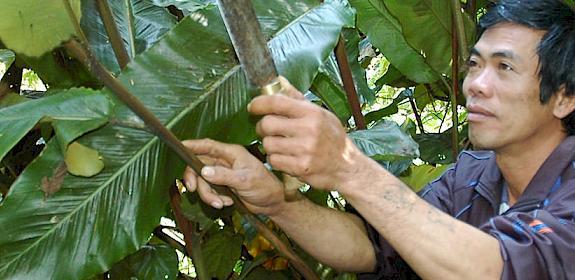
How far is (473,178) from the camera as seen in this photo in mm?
1274

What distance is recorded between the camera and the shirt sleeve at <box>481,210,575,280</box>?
899 mm

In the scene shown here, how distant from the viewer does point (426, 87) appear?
6.53ft

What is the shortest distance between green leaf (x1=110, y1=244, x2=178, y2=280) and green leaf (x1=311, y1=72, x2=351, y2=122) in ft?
1.24

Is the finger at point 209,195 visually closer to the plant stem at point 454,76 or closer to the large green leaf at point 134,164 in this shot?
the large green leaf at point 134,164

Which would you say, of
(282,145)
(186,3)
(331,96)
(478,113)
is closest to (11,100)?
(186,3)

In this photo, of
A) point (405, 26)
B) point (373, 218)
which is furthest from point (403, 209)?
point (405, 26)

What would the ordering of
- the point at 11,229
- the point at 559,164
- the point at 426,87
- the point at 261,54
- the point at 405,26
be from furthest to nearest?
the point at 426,87 < the point at 405,26 < the point at 559,164 < the point at 11,229 < the point at 261,54

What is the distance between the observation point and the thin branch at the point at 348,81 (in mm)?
1240

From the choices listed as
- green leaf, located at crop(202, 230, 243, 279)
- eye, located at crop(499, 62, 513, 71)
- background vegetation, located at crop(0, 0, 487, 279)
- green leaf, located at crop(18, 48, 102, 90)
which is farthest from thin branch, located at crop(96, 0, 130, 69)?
eye, located at crop(499, 62, 513, 71)

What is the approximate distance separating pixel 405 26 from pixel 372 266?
47 centimetres

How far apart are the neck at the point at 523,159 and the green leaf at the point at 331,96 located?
28cm

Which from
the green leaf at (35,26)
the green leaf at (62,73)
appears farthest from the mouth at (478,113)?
the green leaf at (35,26)

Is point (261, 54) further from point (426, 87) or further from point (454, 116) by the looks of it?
point (426, 87)

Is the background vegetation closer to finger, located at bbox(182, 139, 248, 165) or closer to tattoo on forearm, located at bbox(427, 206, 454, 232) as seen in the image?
finger, located at bbox(182, 139, 248, 165)
